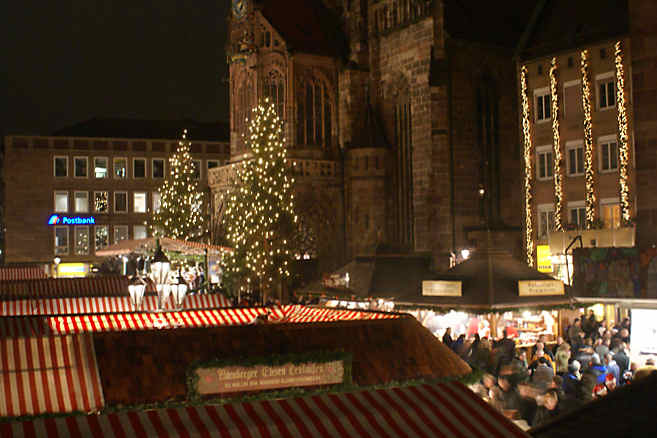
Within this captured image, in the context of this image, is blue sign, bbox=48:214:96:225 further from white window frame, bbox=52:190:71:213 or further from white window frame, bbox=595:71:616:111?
white window frame, bbox=595:71:616:111

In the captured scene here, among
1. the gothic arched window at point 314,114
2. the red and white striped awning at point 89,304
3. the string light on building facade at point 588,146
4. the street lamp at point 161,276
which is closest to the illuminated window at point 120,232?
the gothic arched window at point 314,114

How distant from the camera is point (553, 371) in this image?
16344 millimetres

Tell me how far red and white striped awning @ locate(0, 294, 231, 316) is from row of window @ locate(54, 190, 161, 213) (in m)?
45.7

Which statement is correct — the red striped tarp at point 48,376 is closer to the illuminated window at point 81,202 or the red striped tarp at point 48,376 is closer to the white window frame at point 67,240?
the white window frame at point 67,240

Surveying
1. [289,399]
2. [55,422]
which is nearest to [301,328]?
[289,399]

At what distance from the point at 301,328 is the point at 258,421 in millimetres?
2059

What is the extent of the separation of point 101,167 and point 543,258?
4374 centimetres

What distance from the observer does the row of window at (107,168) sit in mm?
68688

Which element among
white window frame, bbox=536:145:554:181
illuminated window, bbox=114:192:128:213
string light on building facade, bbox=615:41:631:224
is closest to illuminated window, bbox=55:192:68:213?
illuminated window, bbox=114:192:128:213

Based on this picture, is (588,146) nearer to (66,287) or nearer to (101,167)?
(66,287)

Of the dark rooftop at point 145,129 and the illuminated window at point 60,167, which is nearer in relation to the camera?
the illuminated window at point 60,167

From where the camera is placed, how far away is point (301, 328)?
1018 cm

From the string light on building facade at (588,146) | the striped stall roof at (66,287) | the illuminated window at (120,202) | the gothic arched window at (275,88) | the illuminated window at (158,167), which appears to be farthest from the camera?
the illuminated window at (158,167)

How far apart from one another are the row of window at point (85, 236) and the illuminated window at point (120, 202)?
1.31m
